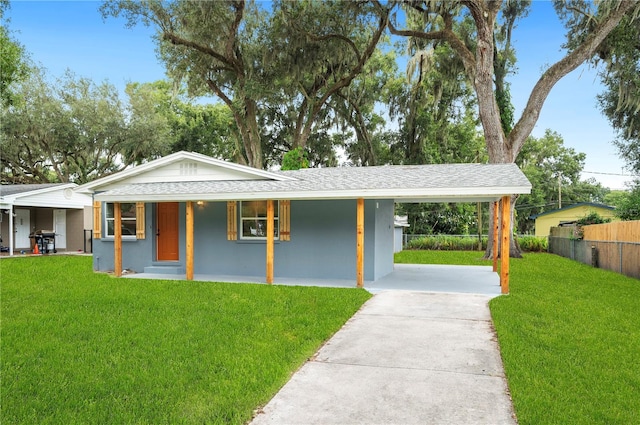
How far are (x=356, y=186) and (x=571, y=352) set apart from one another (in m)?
5.24

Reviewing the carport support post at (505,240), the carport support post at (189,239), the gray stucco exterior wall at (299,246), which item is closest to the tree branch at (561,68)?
the gray stucco exterior wall at (299,246)

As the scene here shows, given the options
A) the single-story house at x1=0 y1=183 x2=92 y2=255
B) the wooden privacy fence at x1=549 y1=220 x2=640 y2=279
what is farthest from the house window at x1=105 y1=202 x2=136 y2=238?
the wooden privacy fence at x1=549 y1=220 x2=640 y2=279

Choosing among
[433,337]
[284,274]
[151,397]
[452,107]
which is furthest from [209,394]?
[452,107]

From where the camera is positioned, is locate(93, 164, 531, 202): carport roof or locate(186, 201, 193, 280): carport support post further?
locate(186, 201, 193, 280): carport support post

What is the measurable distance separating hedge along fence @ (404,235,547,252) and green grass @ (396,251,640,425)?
42.0ft

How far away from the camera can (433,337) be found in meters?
5.41

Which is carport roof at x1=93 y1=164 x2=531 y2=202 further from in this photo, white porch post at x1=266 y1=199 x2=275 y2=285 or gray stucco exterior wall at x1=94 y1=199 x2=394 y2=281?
gray stucco exterior wall at x1=94 y1=199 x2=394 y2=281

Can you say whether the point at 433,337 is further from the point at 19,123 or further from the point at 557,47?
the point at 19,123

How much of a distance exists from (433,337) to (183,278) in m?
6.87

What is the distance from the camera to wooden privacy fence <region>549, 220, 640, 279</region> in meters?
11.0

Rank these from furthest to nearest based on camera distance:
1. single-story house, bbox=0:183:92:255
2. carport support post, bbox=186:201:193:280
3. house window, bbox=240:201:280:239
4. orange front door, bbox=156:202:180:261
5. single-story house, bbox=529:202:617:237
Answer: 1. single-story house, bbox=529:202:617:237
2. single-story house, bbox=0:183:92:255
3. orange front door, bbox=156:202:180:261
4. house window, bbox=240:201:280:239
5. carport support post, bbox=186:201:193:280

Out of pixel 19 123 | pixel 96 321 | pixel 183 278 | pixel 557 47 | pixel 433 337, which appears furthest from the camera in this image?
pixel 19 123

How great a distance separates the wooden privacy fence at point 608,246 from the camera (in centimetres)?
1104

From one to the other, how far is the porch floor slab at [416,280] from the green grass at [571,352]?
Result: 3.06 ft
